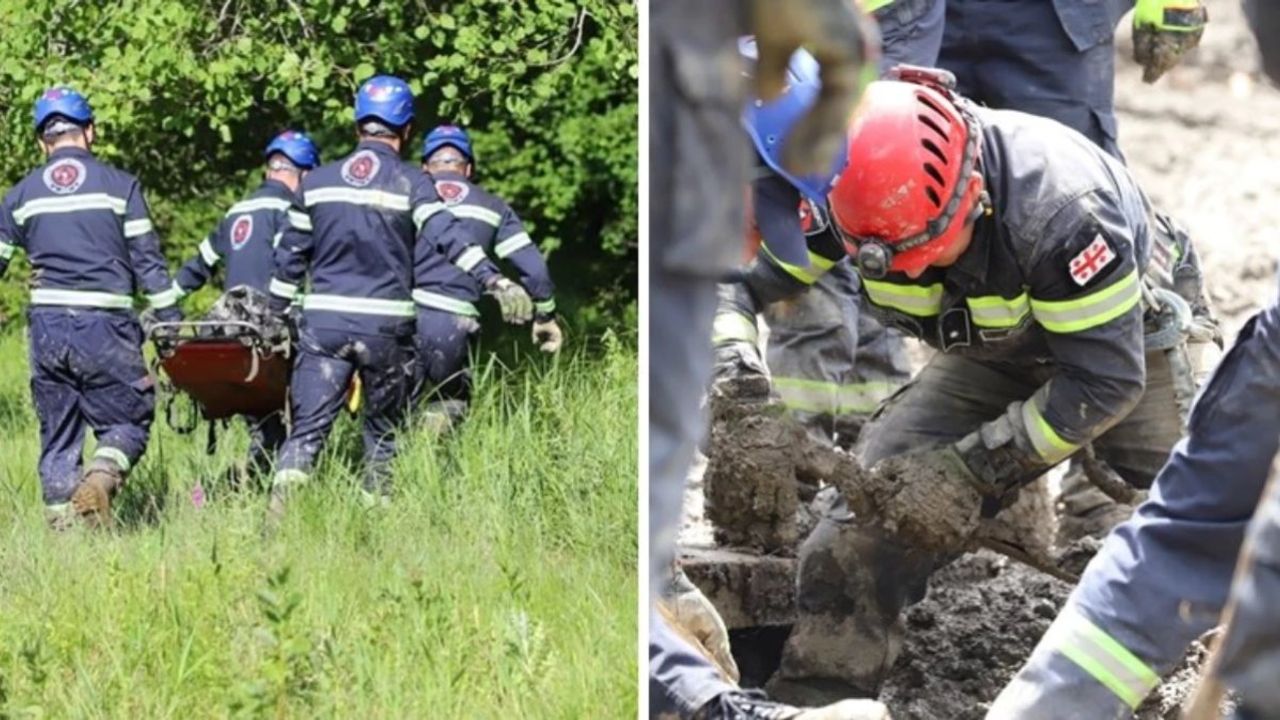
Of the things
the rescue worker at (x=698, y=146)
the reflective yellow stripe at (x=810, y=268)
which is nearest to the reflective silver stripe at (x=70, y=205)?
the reflective yellow stripe at (x=810, y=268)

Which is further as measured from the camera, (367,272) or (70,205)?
(70,205)

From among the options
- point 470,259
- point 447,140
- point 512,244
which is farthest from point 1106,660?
point 447,140

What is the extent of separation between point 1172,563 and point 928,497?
0.80 metres

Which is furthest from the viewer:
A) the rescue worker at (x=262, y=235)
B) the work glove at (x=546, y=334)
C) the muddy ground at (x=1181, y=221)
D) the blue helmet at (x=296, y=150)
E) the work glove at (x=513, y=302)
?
the blue helmet at (x=296, y=150)

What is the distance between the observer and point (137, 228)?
6.05 m

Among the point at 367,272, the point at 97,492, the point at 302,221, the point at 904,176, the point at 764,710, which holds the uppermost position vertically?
the point at 904,176

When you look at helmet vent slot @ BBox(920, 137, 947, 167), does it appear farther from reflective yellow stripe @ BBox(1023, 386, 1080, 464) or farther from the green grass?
the green grass

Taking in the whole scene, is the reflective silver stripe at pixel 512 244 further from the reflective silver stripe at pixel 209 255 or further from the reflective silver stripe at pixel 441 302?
the reflective silver stripe at pixel 209 255

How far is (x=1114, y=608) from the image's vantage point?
3053 millimetres

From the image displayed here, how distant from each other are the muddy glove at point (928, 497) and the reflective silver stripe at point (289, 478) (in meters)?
2.13

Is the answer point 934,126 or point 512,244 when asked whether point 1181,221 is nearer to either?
point 934,126

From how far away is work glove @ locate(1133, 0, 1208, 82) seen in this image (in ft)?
11.4

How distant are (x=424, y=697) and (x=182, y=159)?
4026 millimetres

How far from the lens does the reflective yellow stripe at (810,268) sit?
362 cm
